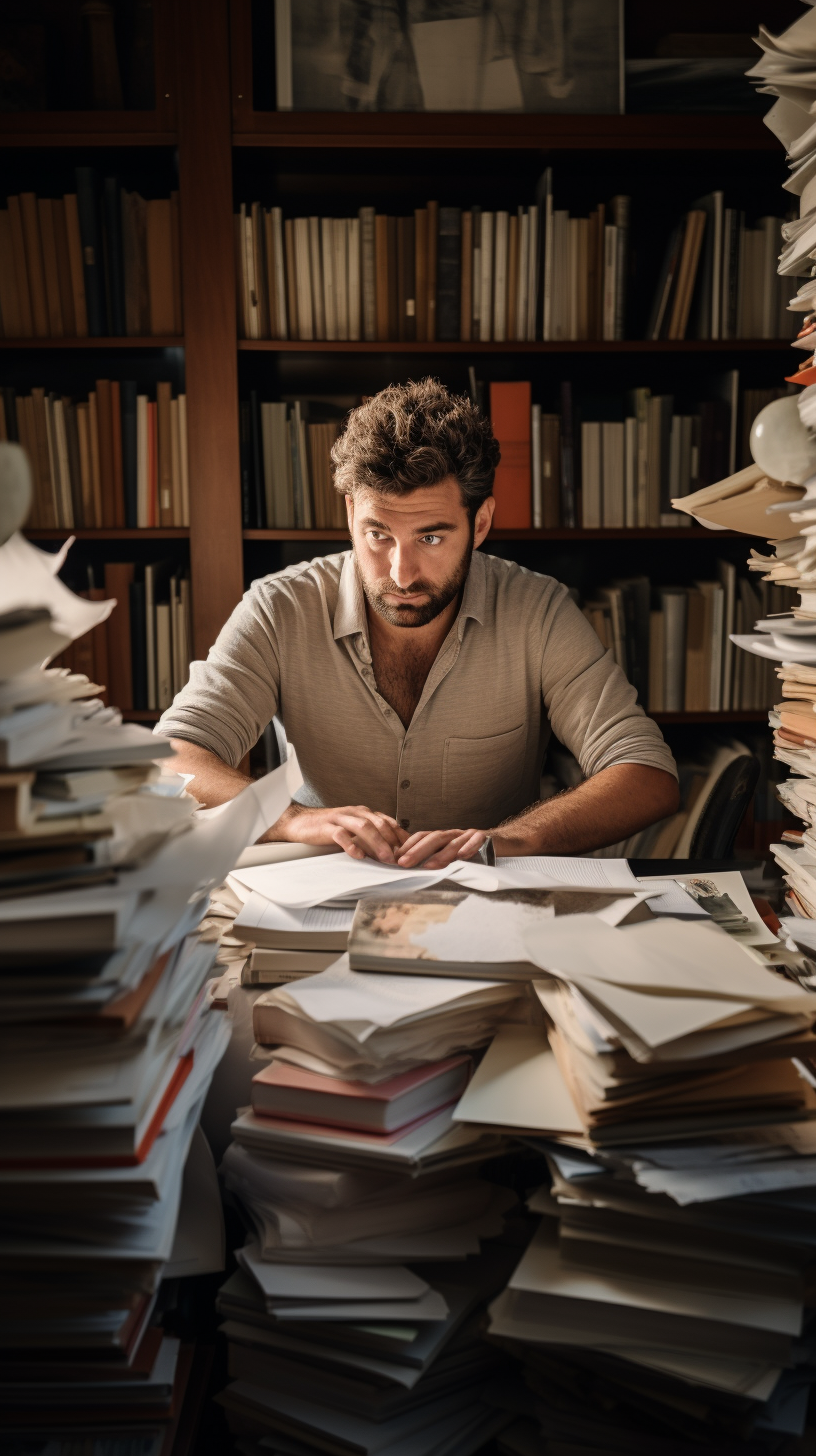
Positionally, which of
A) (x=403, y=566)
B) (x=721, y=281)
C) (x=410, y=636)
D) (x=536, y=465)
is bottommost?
(x=410, y=636)

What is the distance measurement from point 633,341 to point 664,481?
1.03 feet

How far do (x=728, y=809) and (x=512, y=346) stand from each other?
3.73 feet

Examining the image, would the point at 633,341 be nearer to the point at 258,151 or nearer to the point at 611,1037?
the point at 258,151

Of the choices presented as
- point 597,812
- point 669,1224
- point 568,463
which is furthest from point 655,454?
point 669,1224

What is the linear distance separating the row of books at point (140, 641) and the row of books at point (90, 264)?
1.76ft

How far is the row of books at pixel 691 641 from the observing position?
246 cm

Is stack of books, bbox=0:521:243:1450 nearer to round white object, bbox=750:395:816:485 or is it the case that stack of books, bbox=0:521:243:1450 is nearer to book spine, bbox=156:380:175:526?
round white object, bbox=750:395:816:485

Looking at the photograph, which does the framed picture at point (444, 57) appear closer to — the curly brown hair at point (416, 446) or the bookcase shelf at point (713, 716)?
the curly brown hair at point (416, 446)

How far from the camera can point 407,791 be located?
193 cm

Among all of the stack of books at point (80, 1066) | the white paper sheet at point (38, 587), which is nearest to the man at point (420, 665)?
the white paper sheet at point (38, 587)

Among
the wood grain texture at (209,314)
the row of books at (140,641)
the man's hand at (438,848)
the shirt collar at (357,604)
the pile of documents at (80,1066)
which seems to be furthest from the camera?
the row of books at (140,641)

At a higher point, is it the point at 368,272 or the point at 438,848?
the point at 368,272

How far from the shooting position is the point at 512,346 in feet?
7.64

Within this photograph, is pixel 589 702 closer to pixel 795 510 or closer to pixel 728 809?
pixel 728 809
